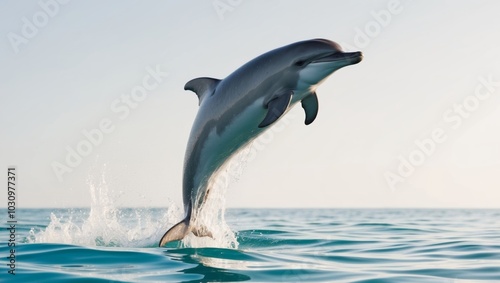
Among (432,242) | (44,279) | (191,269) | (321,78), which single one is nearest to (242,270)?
(191,269)

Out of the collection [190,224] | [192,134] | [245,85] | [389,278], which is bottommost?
[389,278]

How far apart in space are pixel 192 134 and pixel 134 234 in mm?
2417

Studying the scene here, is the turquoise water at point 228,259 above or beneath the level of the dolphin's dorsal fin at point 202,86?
beneath

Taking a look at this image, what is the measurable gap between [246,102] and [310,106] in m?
0.84

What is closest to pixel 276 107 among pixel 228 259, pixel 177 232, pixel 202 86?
pixel 202 86

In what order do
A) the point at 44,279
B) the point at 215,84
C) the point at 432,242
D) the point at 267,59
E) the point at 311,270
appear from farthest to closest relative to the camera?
1. the point at 432,242
2. the point at 215,84
3. the point at 267,59
4. the point at 311,270
5. the point at 44,279

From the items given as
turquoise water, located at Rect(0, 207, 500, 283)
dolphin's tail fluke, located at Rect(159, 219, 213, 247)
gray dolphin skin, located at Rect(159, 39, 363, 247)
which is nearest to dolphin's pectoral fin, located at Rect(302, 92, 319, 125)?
gray dolphin skin, located at Rect(159, 39, 363, 247)

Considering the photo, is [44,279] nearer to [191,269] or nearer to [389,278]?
[191,269]

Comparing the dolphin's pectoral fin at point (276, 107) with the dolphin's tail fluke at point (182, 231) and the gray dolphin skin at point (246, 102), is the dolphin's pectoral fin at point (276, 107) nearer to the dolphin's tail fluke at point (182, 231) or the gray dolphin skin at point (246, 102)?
the gray dolphin skin at point (246, 102)

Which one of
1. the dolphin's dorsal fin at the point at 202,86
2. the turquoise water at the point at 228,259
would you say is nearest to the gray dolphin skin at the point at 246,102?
the dolphin's dorsal fin at the point at 202,86

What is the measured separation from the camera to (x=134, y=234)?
945 cm

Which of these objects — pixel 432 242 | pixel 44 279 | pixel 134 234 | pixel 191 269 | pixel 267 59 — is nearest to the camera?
pixel 44 279

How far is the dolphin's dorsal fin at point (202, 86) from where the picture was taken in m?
7.79

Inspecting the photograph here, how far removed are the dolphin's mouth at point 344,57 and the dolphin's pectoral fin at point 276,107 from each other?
501mm
